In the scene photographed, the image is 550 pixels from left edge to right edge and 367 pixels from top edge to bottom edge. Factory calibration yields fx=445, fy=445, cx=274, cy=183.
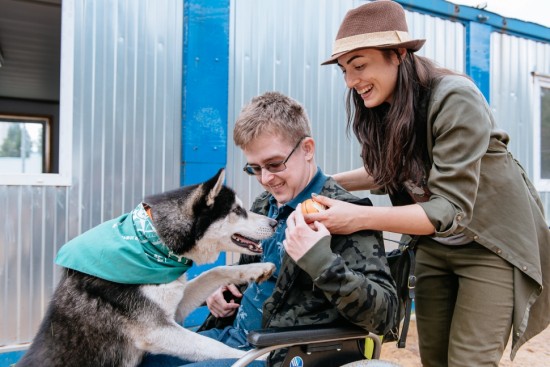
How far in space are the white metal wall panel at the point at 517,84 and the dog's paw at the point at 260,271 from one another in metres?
4.84

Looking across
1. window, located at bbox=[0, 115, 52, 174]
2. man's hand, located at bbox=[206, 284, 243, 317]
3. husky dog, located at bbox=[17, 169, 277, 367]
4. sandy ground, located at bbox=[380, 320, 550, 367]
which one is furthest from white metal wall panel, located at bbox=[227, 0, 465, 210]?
window, located at bbox=[0, 115, 52, 174]

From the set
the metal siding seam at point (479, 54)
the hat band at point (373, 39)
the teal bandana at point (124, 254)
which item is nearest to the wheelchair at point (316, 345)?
the teal bandana at point (124, 254)

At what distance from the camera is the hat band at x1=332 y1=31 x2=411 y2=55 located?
159 cm

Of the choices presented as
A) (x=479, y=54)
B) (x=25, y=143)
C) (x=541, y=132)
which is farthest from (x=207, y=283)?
(x=25, y=143)

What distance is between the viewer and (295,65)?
448 cm

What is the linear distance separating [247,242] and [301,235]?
0.79m

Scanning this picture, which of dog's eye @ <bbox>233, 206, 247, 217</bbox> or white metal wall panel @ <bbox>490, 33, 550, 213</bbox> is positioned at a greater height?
white metal wall panel @ <bbox>490, 33, 550, 213</bbox>

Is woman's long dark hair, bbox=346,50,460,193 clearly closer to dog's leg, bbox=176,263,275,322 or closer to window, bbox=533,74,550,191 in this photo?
dog's leg, bbox=176,263,275,322

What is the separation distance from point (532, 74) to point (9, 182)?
245 inches

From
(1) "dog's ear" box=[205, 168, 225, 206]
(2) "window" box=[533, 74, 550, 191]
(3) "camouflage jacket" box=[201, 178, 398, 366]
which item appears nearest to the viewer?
(3) "camouflage jacket" box=[201, 178, 398, 366]

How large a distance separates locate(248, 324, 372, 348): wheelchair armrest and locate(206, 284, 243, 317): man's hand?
0.57 meters

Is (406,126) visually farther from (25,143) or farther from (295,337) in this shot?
(25,143)

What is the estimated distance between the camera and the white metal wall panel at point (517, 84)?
5652mm

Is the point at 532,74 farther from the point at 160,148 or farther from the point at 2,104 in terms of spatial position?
the point at 2,104
